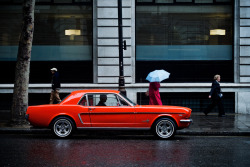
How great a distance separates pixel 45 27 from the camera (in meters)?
15.6

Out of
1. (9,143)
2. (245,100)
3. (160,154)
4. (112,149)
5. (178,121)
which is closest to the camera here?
(160,154)

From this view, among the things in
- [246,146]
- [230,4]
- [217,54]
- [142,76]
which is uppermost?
[230,4]

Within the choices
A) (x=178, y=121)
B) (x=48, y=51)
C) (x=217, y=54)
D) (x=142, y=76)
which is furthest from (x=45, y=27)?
(x=178, y=121)

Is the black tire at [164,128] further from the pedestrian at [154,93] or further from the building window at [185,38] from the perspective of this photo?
the building window at [185,38]

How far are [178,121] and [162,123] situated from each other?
42 cm

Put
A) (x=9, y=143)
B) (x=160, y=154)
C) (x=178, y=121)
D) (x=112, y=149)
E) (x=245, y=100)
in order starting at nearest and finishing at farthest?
(x=160, y=154) < (x=112, y=149) < (x=9, y=143) < (x=178, y=121) < (x=245, y=100)

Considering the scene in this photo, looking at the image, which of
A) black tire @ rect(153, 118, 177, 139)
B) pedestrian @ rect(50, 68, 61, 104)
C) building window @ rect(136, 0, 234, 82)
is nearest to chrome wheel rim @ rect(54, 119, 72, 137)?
black tire @ rect(153, 118, 177, 139)

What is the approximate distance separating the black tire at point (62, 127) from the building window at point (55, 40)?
254 inches

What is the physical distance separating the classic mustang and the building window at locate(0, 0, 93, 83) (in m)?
6.45

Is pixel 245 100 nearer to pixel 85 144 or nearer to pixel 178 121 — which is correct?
pixel 178 121

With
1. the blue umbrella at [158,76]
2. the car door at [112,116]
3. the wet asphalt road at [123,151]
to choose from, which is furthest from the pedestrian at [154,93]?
the car door at [112,116]

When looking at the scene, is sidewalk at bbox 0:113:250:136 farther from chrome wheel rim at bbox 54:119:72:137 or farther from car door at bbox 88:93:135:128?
car door at bbox 88:93:135:128

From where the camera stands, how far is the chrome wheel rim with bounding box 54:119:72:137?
895cm

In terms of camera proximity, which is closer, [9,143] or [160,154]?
[160,154]
